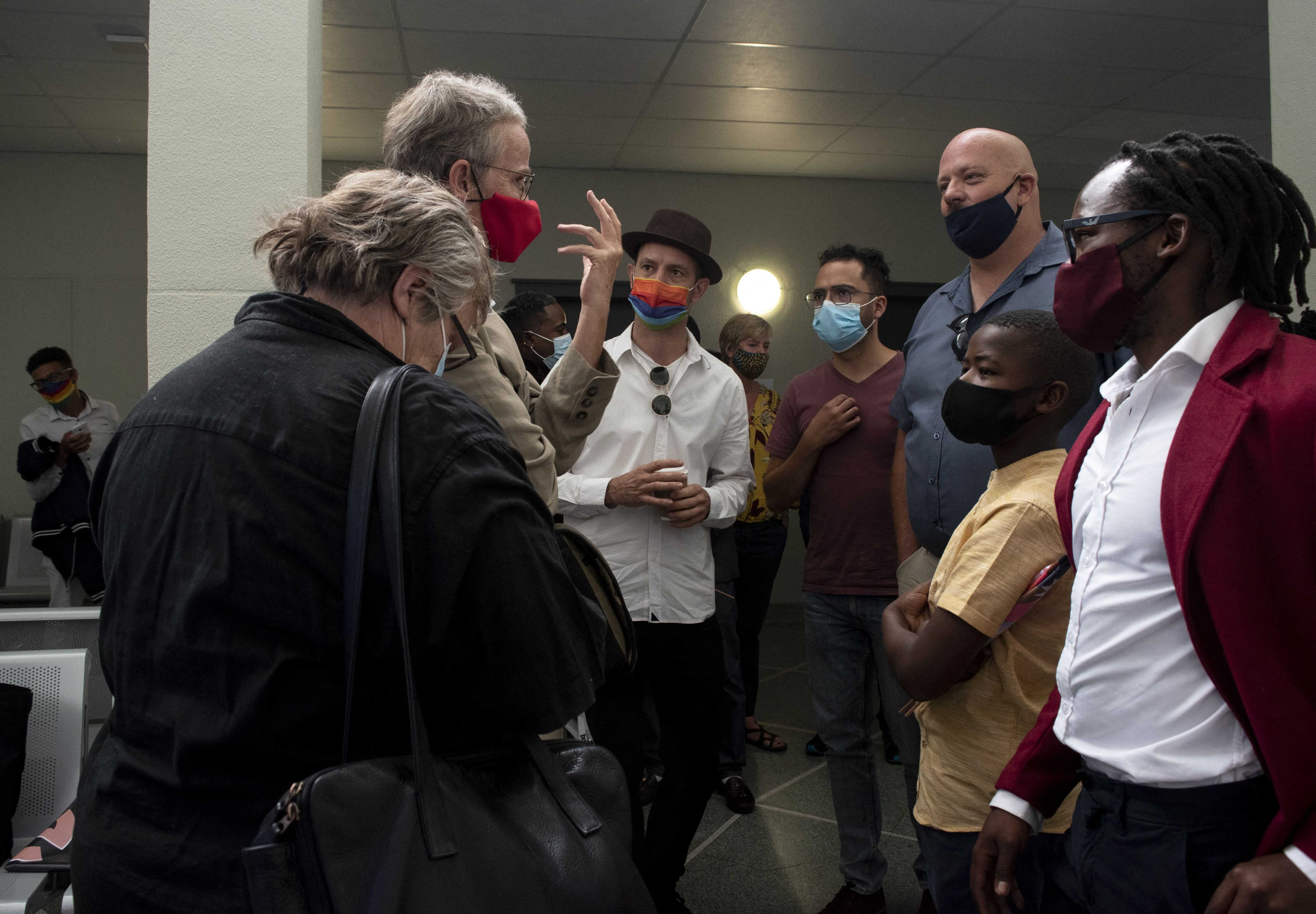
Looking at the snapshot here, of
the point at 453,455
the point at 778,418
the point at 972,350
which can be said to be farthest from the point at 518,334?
the point at 453,455

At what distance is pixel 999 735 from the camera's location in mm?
1713

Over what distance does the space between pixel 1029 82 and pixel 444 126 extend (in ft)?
16.9

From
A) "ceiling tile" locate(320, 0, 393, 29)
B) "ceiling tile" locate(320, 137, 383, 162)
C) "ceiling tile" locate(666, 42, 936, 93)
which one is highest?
"ceiling tile" locate(666, 42, 936, 93)

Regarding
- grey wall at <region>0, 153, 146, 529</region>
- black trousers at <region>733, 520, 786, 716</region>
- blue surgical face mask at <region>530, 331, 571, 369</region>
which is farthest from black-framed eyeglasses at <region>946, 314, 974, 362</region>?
grey wall at <region>0, 153, 146, 529</region>

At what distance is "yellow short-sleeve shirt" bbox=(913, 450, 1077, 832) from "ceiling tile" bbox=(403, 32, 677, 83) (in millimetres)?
4268

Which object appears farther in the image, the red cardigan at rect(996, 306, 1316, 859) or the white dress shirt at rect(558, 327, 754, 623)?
the white dress shirt at rect(558, 327, 754, 623)

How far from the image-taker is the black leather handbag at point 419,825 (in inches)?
35.3

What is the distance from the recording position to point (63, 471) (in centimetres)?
561

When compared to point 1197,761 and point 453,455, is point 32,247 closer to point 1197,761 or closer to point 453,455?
point 453,455

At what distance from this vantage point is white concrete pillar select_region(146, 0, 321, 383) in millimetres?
2527

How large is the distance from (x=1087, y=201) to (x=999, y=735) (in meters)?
0.93

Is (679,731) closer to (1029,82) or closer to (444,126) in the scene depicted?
(444,126)

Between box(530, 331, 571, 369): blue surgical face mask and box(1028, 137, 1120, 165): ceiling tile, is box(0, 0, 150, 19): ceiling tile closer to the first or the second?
box(530, 331, 571, 369): blue surgical face mask

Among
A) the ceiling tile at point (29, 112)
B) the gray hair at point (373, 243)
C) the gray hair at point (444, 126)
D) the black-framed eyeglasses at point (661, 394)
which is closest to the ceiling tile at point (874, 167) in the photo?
the black-framed eyeglasses at point (661, 394)
